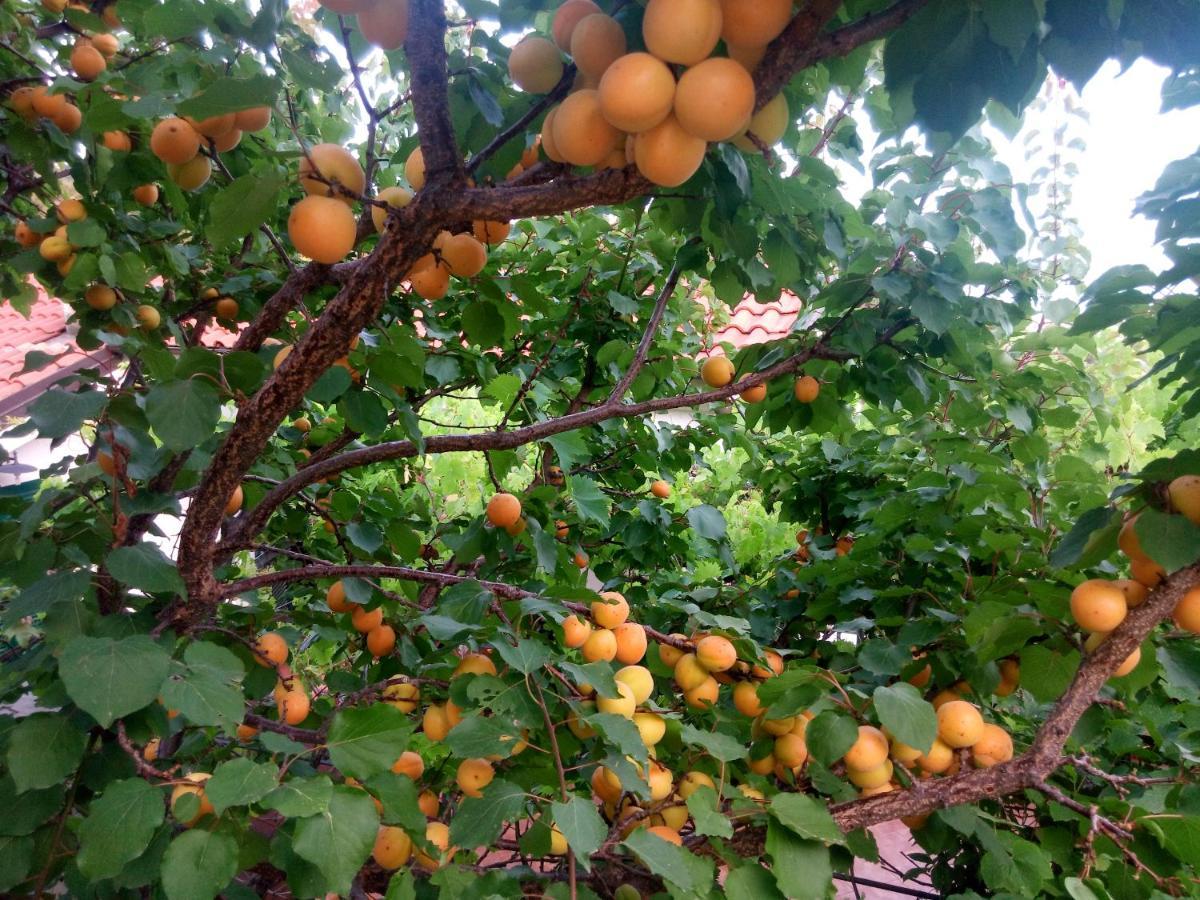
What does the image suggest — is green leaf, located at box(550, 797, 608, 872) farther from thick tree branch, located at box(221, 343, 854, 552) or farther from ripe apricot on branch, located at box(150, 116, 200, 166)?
ripe apricot on branch, located at box(150, 116, 200, 166)

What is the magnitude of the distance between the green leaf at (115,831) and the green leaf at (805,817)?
0.76m

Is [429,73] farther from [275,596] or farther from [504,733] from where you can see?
[275,596]

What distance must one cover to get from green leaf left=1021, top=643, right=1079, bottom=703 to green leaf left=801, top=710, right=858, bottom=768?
313mm

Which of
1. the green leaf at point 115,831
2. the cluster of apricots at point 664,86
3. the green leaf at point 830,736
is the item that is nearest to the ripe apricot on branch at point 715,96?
the cluster of apricots at point 664,86

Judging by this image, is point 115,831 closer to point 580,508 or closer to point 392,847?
point 392,847

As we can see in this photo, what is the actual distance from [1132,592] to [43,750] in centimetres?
147

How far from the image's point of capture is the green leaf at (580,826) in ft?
2.61

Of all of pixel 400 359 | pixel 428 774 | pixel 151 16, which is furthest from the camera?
pixel 428 774

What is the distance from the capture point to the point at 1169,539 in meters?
0.83

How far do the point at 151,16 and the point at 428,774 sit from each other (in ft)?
4.85

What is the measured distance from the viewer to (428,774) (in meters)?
1.60

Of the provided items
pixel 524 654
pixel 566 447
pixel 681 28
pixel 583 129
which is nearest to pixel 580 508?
pixel 566 447

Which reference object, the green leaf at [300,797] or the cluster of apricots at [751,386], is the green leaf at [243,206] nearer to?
the green leaf at [300,797]

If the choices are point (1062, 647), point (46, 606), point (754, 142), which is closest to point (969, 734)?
point (1062, 647)
